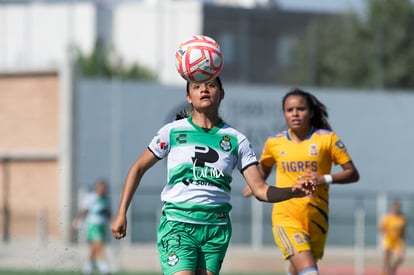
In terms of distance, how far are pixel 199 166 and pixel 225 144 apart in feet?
0.85

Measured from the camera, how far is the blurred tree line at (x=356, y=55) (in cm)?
4150

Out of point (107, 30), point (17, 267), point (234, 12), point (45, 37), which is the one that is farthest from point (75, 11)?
point (17, 267)

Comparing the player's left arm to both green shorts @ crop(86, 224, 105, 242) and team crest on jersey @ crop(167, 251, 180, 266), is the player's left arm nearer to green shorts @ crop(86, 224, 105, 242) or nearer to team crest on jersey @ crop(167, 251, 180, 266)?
team crest on jersey @ crop(167, 251, 180, 266)

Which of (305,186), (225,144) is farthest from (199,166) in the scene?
(305,186)

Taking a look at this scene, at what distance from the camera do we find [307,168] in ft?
35.6

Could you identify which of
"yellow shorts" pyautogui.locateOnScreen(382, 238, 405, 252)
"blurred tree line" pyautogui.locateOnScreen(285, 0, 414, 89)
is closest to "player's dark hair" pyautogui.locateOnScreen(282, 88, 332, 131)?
"yellow shorts" pyautogui.locateOnScreen(382, 238, 405, 252)

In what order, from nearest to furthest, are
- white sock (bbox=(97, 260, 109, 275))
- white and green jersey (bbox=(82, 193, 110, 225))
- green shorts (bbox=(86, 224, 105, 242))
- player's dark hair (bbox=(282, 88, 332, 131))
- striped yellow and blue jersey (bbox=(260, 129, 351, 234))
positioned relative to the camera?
striped yellow and blue jersey (bbox=(260, 129, 351, 234)) → player's dark hair (bbox=(282, 88, 332, 131)) → white sock (bbox=(97, 260, 109, 275)) → green shorts (bbox=(86, 224, 105, 242)) → white and green jersey (bbox=(82, 193, 110, 225))

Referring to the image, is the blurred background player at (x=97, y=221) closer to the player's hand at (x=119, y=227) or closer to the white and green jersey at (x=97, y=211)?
the white and green jersey at (x=97, y=211)

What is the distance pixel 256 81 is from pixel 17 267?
60.4ft

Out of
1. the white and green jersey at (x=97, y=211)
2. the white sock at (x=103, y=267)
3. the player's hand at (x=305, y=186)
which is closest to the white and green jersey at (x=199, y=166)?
the player's hand at (x=305, y=186)

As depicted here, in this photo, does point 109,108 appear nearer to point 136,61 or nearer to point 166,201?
point 166,201

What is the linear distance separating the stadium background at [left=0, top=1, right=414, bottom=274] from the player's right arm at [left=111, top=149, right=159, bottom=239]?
2538 cm

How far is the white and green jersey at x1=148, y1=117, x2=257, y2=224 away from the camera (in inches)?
333

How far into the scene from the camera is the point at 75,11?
82.4 m
